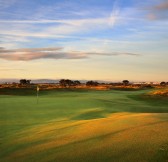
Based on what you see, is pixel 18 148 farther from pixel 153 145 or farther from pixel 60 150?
pixel 153 145

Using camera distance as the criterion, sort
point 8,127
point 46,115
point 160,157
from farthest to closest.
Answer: point 46,115, point 8,127, point 160,157

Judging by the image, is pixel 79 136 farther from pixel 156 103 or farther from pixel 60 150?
pixel 156 103

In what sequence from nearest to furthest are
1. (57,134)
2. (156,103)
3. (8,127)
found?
(57,134) < (8,127) < (156,103)

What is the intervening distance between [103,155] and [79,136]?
242 centimetres

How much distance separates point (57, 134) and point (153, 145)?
3748 millimetres

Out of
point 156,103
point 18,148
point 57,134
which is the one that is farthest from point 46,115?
point 156,103

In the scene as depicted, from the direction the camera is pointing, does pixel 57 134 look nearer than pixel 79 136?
No

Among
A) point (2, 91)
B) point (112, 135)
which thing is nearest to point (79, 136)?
point (112, 135)

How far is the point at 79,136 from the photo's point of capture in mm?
9891

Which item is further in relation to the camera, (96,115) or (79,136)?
(96,115)

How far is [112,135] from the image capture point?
945cm

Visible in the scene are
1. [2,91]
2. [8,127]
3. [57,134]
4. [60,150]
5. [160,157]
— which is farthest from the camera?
[2,91]

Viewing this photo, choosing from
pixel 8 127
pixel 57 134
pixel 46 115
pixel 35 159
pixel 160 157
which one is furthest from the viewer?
pixel 46 115

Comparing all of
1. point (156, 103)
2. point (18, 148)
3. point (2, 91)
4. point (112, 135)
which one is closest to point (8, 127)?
point (18, 148)
